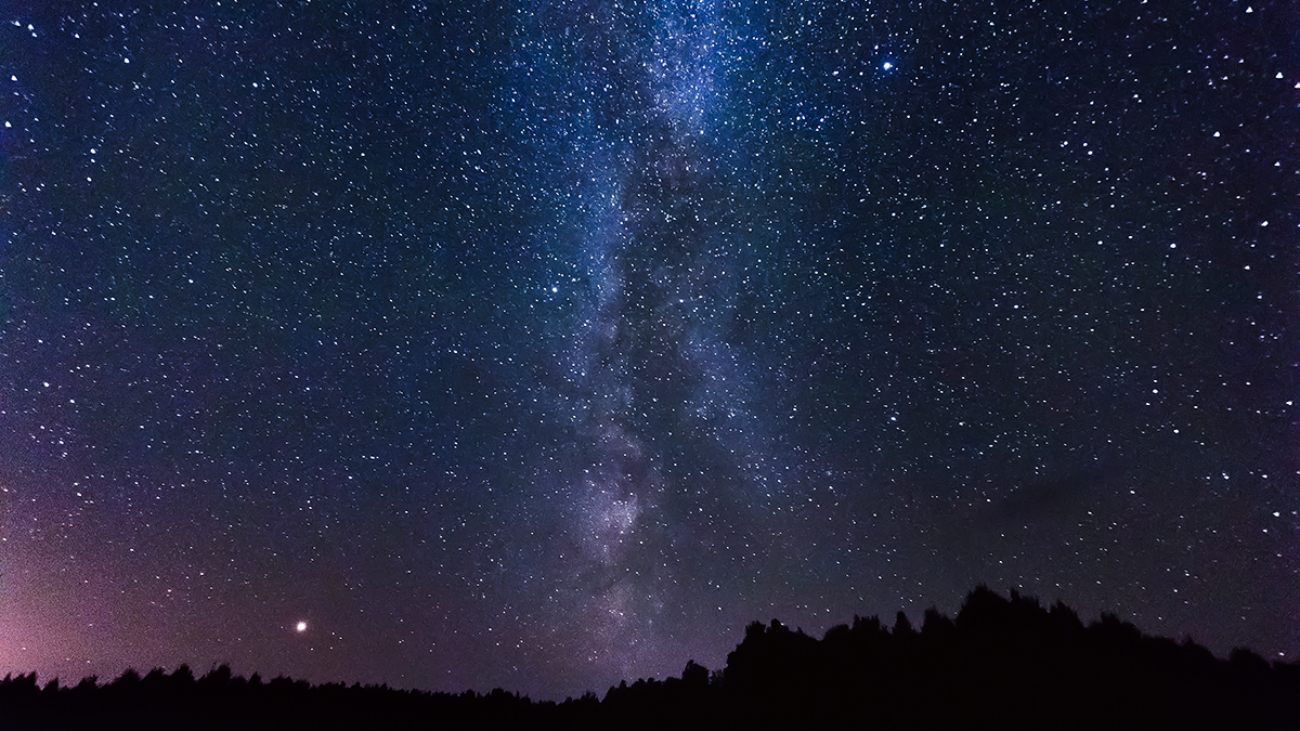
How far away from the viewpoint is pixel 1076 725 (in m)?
10.3

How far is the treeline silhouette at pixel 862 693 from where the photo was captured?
11.2m

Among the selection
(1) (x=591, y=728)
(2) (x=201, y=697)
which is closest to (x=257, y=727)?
(2) (x=201, y=697)

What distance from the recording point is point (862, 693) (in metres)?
12.8

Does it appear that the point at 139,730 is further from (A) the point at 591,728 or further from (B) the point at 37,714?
(A) the point at 591,728

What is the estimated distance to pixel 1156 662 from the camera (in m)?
12.1

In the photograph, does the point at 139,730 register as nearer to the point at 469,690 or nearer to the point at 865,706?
the point at 469,690

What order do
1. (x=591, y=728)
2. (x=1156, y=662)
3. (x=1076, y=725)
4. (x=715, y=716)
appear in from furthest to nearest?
(x=591, y=728) < (x=715, y=716) < (x=1156, y=662) < (x=1076, y=725)

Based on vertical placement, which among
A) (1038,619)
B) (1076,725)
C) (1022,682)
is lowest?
(1076,725)

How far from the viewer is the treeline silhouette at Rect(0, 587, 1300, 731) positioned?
1119 cm

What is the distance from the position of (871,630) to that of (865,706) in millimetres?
1987

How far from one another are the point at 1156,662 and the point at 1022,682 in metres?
3.01

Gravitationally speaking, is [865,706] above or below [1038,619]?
below

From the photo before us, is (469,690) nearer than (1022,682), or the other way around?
(1022,682)

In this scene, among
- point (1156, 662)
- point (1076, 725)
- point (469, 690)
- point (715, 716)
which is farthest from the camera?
point (469, 690)
